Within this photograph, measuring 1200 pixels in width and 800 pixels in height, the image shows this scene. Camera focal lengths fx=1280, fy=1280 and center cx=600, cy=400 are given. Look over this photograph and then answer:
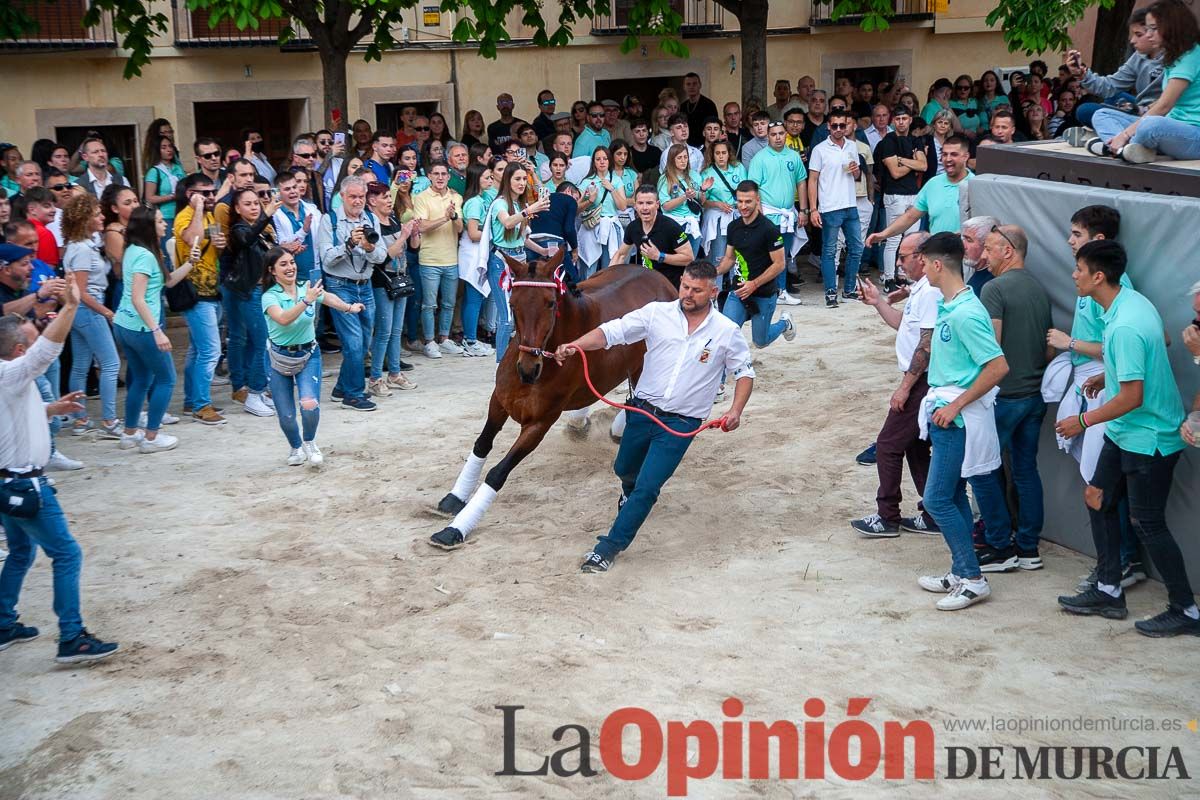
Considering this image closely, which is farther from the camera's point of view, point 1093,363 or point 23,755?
point 1093,363

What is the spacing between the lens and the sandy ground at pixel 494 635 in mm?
5484

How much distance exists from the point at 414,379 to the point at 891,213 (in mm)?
6599

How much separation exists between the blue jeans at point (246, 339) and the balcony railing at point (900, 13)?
13.1 meters

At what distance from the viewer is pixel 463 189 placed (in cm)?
1327

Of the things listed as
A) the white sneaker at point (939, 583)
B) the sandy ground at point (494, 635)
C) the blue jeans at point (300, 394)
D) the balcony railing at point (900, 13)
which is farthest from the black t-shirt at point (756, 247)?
the balcony railing at point (900, 13)

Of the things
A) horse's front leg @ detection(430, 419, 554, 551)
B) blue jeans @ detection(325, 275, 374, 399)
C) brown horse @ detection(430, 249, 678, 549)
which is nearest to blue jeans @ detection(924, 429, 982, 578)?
brown horse @ detection(430, 249, 678, 549)

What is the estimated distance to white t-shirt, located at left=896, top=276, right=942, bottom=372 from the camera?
761cm

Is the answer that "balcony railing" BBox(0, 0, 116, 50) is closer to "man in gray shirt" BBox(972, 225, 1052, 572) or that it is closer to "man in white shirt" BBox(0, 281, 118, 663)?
"man in white shirt" BBox(0, 281, 118, 663)

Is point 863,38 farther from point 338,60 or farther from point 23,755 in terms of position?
point 23,755

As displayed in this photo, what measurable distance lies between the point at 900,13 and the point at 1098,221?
16111mm

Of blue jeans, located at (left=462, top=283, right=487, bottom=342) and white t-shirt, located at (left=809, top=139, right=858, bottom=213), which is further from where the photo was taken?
white t-shirt, located at (left=809, top=139, right=858, bottom=213)

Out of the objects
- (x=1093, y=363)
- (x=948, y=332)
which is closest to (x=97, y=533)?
(x=948, y=332)

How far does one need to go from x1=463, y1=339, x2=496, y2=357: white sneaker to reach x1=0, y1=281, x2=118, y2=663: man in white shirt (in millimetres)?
6516

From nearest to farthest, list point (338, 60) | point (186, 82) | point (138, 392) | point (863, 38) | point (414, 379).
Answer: point (138, 392), point (414, 379), point (338, 60), point (186, 82), point (863, 38)
